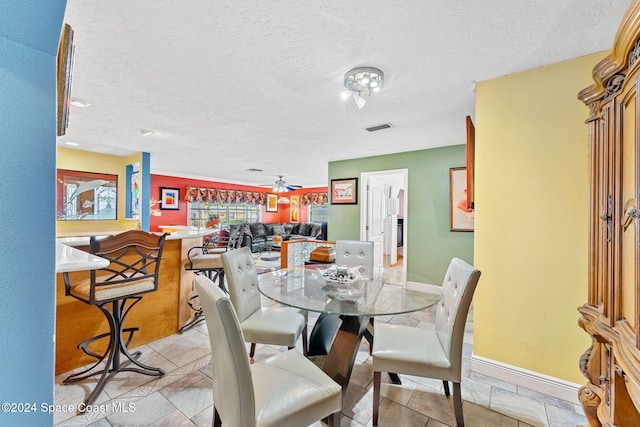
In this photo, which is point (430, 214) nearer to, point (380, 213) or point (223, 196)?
point (380, 213)

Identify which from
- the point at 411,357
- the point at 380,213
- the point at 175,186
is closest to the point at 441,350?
the point at 411,357

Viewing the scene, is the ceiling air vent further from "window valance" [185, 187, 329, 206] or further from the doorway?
"window valance" [185, 187, 329, 206]

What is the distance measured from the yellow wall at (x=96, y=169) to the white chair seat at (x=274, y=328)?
3755mm

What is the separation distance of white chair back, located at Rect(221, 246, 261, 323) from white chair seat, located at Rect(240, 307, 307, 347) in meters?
0.09

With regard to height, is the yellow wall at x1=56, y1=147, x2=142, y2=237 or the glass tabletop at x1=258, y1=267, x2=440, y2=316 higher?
the yellow wall at x1=56, y1=147, x2=142, y2=237

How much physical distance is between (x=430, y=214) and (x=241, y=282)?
3.22 metres

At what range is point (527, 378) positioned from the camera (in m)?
1.84

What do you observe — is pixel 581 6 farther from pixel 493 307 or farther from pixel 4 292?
pixel 4 292

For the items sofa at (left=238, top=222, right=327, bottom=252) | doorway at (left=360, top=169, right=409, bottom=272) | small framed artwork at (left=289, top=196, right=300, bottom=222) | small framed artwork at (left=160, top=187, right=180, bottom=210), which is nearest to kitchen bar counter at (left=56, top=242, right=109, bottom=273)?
doorway at (left=360, top=169, right=409, bottom=272)

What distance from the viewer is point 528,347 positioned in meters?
1.86

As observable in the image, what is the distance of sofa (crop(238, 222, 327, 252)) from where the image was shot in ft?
26.6

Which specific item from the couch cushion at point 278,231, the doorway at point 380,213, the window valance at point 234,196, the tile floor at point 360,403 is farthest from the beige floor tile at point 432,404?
the couch cushion at point 278,231

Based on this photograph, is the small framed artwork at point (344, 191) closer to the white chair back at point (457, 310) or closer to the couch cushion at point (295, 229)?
the white chair back at point (457, 310)

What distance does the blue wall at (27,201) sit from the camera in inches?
22.9
